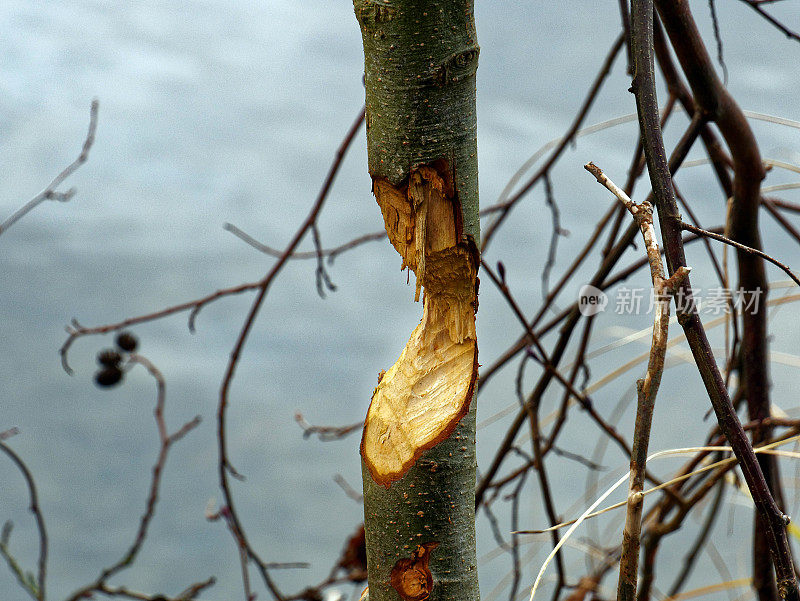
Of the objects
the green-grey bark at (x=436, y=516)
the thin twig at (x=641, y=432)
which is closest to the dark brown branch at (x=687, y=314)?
the thin twig at (x=641, y=432)

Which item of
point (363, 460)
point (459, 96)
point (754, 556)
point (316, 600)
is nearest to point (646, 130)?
point (459, 96)

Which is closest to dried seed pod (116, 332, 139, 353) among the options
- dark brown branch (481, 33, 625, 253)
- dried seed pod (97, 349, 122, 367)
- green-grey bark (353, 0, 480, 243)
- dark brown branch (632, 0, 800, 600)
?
dried seed pod (97, 349, 122, 367)

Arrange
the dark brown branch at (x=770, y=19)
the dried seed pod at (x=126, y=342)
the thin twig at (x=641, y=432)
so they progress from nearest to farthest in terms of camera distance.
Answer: the thin twig at (x=641, y=432) → the dark brown branch at (x=770, y=19) → the dried seed pod at (x=126, y=342)

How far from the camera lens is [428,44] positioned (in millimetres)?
358

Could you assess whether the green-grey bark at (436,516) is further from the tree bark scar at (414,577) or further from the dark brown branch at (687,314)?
the dark brown branch at (687,314)

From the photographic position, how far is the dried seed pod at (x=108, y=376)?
1.02 meters

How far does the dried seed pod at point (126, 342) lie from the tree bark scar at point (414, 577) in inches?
28.5

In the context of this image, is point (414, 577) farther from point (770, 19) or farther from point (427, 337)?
point (770, 19)

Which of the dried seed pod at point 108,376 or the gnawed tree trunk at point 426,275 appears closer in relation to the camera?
the gnawed tree trunk at point 426,275

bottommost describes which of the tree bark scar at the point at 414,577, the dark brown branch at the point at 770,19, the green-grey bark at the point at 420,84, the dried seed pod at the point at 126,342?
the tree bark scar at the point at 414,577

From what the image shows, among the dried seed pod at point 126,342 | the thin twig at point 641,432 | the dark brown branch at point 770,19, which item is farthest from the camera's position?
the dried seed pod at point 126,342

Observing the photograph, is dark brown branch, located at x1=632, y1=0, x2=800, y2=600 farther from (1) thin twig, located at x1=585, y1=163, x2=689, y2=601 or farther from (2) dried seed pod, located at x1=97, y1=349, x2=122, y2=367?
(2) dried seed pod, located at x1=97, y1=349, x2=122, y2=367

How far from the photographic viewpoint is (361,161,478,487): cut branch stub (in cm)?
38

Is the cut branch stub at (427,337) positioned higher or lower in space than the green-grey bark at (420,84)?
lower
